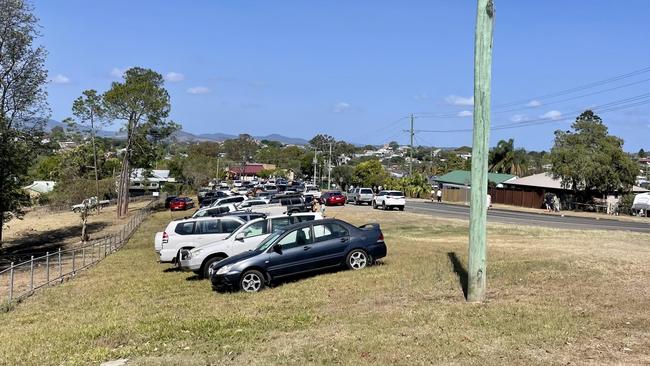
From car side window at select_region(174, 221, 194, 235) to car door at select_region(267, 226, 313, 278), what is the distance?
681cm

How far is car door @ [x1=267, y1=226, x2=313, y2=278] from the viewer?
1335cm

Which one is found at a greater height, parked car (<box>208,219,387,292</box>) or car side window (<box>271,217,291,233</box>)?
car side window (<box>271,217,291,233</box>)

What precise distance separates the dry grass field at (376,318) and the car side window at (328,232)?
86 cm

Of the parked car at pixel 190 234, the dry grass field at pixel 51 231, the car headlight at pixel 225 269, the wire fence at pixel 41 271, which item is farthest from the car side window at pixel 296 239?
the dry grass field at pixel 51 231

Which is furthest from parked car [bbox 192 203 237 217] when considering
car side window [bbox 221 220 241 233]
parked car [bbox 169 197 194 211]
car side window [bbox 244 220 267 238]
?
parked car [bbox 169 197 194 211]

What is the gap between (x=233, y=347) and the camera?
823 centimetres

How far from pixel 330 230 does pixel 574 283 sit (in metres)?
5.60

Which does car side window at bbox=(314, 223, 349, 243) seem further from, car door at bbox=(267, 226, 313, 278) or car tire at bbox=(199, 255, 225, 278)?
car tire at bbox=(199, 255, 225, 278)

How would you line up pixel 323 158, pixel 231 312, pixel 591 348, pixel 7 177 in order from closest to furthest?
pixel 591 348
pixel 231 312
pixel 7 177
pixel 323 158

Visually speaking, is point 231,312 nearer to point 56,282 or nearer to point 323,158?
point 56,282

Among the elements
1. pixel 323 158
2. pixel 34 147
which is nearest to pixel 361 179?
pixel 323 158

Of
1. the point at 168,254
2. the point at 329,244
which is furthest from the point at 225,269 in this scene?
the point at 168,254

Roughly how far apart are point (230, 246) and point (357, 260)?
3.94 metres

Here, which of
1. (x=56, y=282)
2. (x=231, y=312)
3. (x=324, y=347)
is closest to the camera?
(x=324, y=347)
